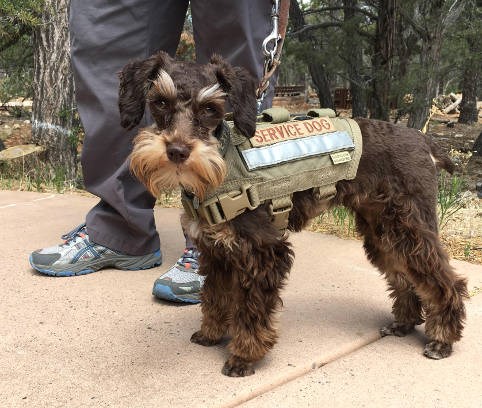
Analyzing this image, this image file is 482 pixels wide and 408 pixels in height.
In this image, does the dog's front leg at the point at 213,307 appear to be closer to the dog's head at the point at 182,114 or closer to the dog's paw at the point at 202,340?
the dog's paw at the point at 202,340

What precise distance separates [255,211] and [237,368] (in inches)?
29.5

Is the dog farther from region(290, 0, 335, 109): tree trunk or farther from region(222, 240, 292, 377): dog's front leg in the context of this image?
region(290, 0, 335, 109): tree trunk

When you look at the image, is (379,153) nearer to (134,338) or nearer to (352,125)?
(352,125)

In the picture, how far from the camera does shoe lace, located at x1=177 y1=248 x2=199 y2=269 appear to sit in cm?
373

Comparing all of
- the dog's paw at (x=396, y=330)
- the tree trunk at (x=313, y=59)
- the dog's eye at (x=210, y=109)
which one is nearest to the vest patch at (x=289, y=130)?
the dog's eye at (x=210, y=109)

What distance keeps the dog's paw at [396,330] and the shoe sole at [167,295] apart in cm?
112

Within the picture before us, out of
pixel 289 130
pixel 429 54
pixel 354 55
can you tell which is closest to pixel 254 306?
pixel 289 130

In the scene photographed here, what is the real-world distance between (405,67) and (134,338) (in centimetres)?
794

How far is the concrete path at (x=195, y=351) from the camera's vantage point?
254 centimetres

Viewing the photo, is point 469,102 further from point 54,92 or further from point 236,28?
point 236,28

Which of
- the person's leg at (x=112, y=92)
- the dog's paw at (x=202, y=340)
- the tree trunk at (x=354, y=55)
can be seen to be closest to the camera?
the dog's paw at (x=202, y=340)

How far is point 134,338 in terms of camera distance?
10.1 ft

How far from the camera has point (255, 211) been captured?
280 cm

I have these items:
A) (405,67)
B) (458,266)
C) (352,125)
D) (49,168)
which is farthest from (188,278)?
(405,67)
